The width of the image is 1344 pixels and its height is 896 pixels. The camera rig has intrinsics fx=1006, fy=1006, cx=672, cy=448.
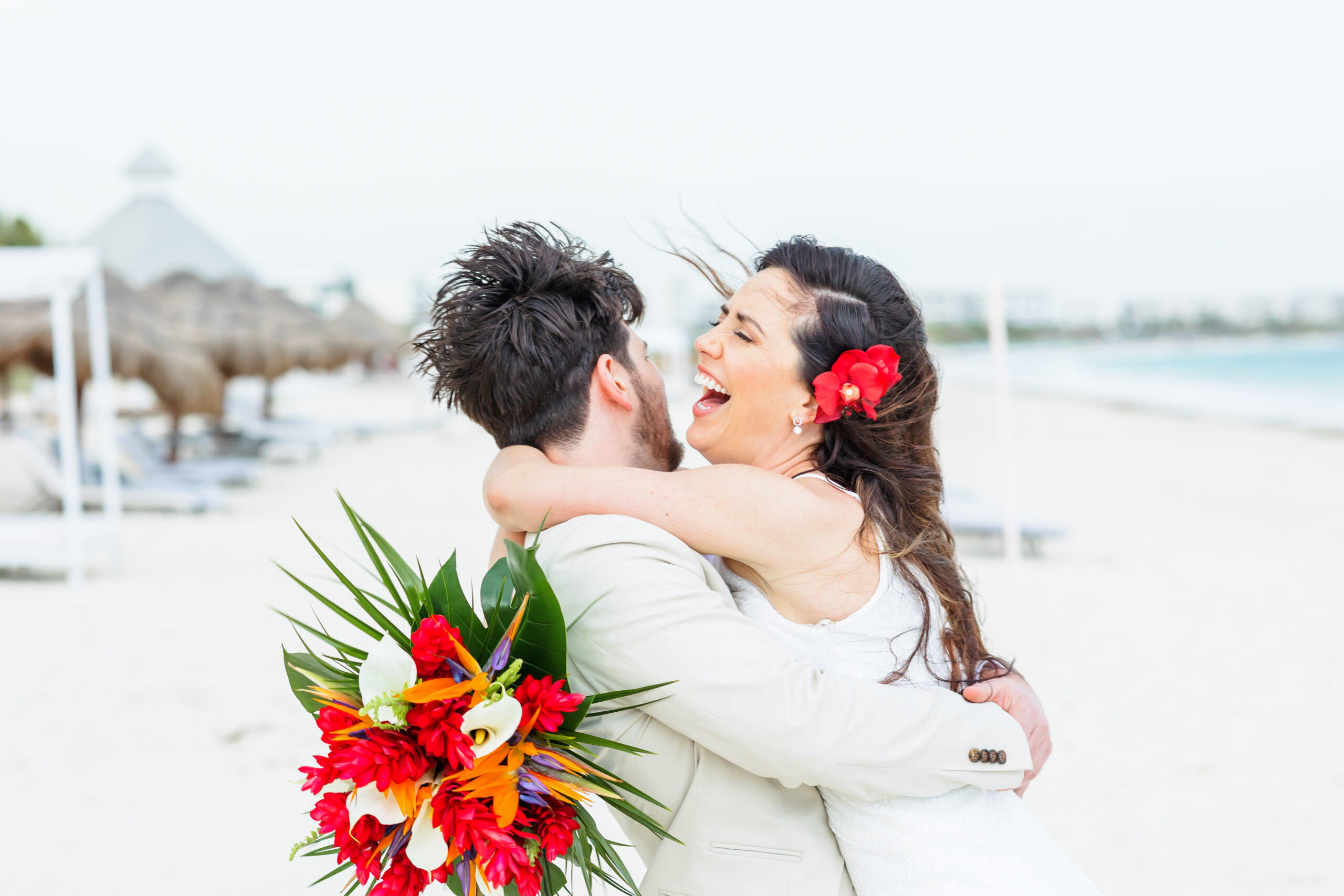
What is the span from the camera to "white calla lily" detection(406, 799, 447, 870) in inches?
56.8

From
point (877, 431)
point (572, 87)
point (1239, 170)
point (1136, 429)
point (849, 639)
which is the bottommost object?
point (1136, 429)

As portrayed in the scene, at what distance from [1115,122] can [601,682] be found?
6887cm

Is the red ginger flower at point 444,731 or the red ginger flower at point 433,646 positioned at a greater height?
the red ginger flower at point 433,646

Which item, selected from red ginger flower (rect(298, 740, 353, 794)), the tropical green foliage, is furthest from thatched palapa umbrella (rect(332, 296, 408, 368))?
red ginger flower (rect(298, 740, 353, 794))

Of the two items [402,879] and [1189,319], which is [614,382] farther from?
[1189,319]

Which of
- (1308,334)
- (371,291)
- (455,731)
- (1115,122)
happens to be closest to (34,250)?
(455,731)

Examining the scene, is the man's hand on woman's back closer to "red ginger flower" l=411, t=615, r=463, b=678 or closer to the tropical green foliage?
"red ginger flower" l=411, t=615, r=463, b=678

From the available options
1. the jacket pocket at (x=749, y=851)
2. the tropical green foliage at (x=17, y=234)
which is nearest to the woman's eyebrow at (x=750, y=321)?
the jacket pocket at (x=749, y=851)

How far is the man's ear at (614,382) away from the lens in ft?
7.09

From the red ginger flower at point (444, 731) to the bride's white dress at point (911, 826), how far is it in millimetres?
657

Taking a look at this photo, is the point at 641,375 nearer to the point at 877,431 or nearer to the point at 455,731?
the point at 877,431

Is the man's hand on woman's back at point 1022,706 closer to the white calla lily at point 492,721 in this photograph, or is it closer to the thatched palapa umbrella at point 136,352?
the white calla lily at point 492,721

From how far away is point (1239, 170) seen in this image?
2388 inches

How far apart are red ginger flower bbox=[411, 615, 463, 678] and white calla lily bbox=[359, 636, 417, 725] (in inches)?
0.7
